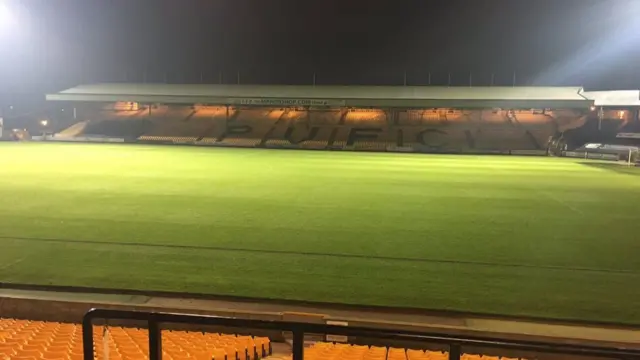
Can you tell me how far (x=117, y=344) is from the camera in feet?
13.3

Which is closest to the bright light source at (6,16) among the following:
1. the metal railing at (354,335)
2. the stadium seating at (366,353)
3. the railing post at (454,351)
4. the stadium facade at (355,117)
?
the stadium facade at (355,117)

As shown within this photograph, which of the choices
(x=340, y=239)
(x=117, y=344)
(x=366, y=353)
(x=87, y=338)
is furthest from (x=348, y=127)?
(x=87, y=338)

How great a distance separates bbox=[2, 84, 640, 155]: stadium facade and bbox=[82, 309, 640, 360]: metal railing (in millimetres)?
31654

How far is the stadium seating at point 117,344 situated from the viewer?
371 centimetres

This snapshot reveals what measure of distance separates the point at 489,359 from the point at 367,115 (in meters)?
35.4

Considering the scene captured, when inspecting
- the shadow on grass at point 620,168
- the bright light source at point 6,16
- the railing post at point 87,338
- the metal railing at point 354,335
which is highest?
the bright light source at point 6,16

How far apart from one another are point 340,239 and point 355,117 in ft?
100

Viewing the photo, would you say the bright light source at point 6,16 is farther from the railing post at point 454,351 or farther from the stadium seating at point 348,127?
the railing post at point 454,351

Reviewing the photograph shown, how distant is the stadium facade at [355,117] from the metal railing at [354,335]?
1246 inches

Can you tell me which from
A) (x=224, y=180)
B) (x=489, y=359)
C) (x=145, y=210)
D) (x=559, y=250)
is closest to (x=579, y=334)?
(x=489, y=359)

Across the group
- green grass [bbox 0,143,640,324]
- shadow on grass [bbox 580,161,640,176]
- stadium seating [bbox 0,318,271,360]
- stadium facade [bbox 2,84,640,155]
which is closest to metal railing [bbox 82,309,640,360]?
stadium seating [bbox 0,318,271,360]

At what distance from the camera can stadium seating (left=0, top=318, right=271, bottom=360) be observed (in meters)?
3.71

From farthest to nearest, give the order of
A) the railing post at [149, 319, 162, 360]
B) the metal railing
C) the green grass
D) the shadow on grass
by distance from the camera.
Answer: the shadow on grass
the green grass
the railing post at [149, 319, 162, 360]
the metal railing

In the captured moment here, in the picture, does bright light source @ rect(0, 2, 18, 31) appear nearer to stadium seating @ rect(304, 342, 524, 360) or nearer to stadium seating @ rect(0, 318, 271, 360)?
stadium seating @ rect(0, 318, 271, 360)
